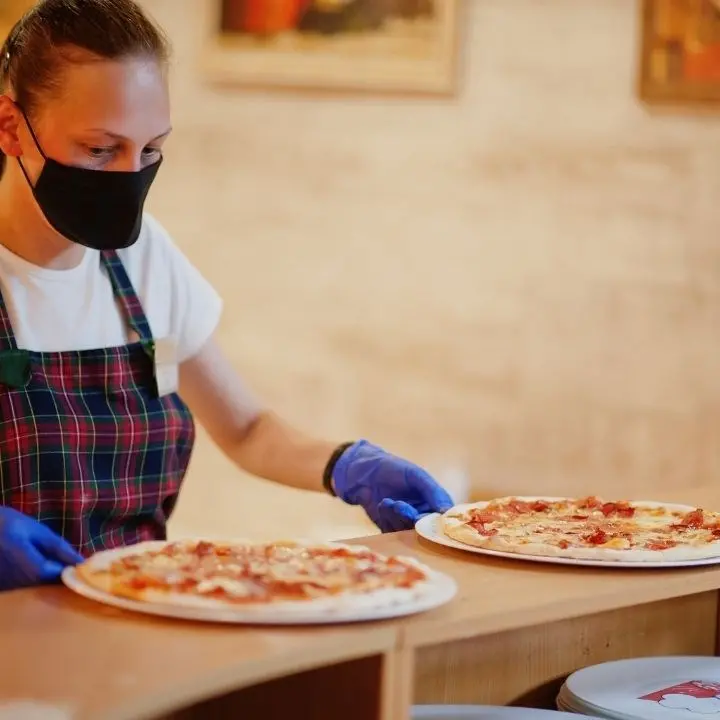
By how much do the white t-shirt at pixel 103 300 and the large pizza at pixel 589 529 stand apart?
2.30 feet

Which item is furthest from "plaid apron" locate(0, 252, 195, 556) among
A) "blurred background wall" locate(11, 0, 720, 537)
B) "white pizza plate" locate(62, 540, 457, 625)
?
"blurred background wall" locate(11, 0, 720, 537)

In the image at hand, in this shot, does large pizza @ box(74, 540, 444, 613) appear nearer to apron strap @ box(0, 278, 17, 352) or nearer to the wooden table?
the wooden table

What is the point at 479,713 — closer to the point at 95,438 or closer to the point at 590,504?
the point at 590,504

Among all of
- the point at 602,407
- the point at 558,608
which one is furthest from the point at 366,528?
the point at 558,608

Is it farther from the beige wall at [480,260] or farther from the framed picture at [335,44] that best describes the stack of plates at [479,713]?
the framed picture at [335,44]

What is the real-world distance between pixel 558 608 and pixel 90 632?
1.72ft

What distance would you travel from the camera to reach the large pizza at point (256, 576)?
128 centimetres

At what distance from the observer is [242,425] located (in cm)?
245

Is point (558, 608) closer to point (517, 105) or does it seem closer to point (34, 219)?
point (34, 219)

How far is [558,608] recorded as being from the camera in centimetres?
139

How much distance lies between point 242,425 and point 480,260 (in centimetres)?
208

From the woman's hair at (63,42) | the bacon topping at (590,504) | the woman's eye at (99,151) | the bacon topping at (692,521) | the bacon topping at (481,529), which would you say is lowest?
the bacon topping at (590,504)

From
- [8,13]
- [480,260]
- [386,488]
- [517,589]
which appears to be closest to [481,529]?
[517,589]

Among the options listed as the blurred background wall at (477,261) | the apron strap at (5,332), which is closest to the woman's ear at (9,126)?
the apron strap at (5,332)
